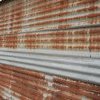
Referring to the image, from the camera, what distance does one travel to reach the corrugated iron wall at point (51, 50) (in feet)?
10.8

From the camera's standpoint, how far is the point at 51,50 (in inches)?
161

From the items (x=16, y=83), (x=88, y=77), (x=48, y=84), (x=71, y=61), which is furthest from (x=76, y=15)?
(x=16, y=83)

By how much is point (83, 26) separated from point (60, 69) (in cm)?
68

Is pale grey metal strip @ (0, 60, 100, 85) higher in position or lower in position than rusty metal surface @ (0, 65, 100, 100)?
higher

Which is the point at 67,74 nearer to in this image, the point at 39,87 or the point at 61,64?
the point at 61,64

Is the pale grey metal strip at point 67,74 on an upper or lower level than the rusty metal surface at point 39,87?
upper

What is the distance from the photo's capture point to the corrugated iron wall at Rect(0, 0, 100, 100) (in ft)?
10.8

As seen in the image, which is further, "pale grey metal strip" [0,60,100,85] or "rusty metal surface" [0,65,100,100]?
"rusty metal surface" [0,65,100,100]

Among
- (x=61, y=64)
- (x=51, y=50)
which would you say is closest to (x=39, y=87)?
(x=51, y=50)

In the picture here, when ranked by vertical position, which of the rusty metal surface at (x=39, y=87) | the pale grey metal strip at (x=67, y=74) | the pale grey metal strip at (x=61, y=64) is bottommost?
the rusty metal surface at (x=39, y=87)

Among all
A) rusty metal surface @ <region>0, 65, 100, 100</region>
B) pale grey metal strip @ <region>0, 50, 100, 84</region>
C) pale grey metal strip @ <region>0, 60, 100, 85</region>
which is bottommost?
rusty metal surface @ <region>0, 65, 100, 100</region>

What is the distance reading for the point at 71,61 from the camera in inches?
140

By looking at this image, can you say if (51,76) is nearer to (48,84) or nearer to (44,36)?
(48,84)

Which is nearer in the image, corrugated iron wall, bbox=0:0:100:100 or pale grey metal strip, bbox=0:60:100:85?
pale grey metal strip, bbox=0:60:100:85
